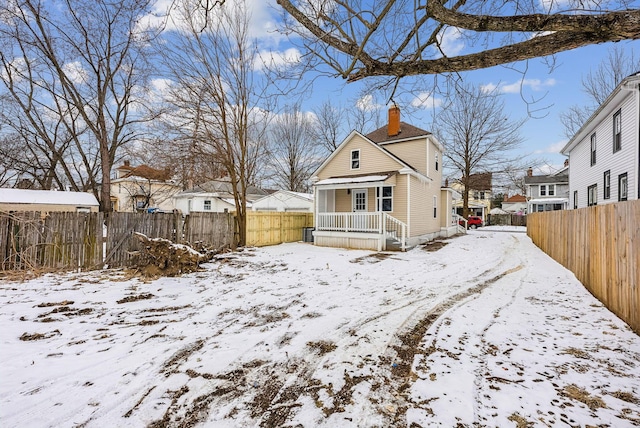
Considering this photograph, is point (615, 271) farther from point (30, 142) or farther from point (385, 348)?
point (30, 142)

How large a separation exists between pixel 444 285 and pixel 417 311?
213 centimetres

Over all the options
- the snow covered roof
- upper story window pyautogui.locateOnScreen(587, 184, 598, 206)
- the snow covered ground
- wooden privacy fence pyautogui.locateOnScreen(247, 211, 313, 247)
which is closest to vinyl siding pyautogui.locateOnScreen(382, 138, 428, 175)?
wooden privacy fence pyautogui.locateOnScreen(247, 211, 313, 247)

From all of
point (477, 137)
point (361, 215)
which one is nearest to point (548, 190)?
point (477, 137)

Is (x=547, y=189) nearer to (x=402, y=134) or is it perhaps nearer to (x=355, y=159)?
(x=402, y=134)

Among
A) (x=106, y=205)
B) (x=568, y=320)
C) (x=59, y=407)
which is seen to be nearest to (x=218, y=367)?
(x=59, y=407)

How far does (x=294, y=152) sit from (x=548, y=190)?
99.2 ft

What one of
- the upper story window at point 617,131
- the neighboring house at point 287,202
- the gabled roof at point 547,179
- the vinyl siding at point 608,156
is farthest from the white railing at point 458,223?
the gabled roof at point 547,179

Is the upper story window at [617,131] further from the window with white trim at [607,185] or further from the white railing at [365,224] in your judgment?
the white railing at [365,224]

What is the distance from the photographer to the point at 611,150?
39.2ft

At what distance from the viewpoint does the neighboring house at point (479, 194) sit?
82.6 feet

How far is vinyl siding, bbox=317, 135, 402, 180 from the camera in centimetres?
1428

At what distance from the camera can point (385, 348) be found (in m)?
3.42

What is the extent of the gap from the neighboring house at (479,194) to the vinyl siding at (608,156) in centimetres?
775

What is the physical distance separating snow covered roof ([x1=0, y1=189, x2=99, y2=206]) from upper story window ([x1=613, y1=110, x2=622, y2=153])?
2841 cm
